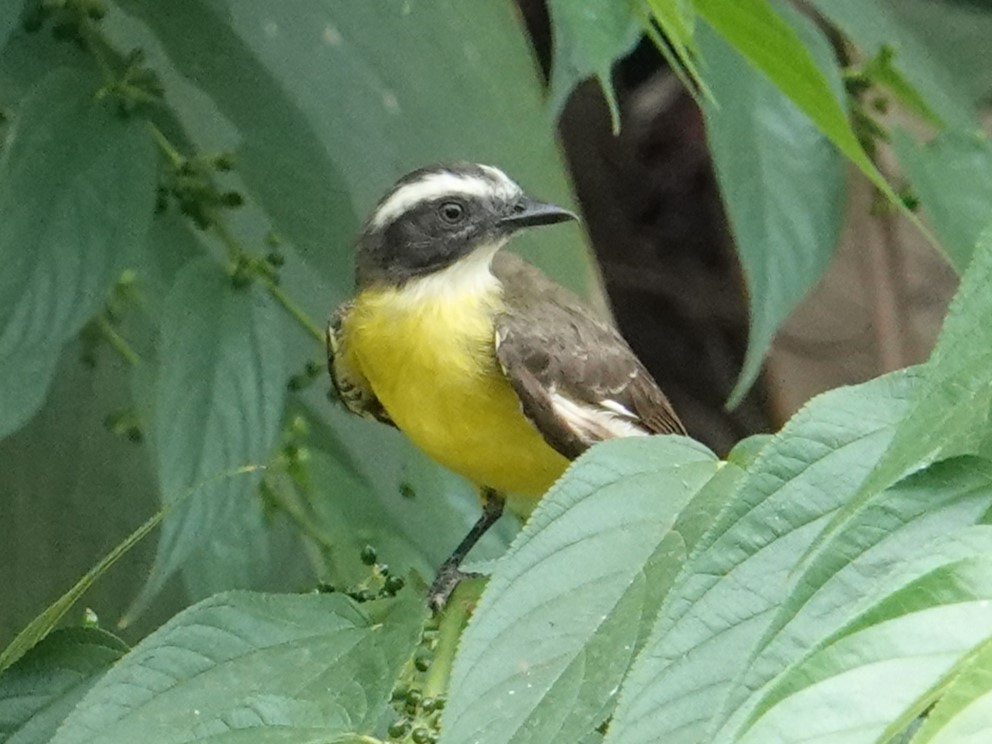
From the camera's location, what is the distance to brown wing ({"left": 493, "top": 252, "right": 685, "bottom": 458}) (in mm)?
1853

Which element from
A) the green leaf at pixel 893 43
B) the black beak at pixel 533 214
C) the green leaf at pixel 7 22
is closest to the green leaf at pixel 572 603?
the green leaf at pixel 7 22

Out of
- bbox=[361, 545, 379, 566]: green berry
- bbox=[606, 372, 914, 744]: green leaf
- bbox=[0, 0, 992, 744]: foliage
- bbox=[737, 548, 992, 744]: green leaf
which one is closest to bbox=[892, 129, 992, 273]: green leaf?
bbox=[0, 0, 992, 744]: foliage

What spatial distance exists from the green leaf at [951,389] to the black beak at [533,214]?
1398 mm

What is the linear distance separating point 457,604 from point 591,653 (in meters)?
0.32

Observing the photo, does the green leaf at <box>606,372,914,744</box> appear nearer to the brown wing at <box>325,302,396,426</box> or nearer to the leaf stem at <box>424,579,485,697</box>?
the leaf stem at <box>424,579,485,697</box>

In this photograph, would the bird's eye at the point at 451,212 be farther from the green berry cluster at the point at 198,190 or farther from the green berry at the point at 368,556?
the green berry at the point at 368,556

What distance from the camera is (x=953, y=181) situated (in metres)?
1.60

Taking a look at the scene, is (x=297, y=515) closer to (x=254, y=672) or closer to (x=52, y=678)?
(x=52, y=678)

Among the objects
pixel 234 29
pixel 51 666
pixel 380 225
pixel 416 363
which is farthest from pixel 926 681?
pixel 380 225

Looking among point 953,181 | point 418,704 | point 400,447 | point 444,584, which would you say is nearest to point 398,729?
point 418,704

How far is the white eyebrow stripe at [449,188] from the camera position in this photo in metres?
2.00

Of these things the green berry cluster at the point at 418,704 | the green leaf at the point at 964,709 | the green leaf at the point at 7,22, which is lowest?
the green berry cluster at the point at 418,704

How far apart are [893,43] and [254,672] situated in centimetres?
114

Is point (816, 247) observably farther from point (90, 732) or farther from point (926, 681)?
point (926, 681)
